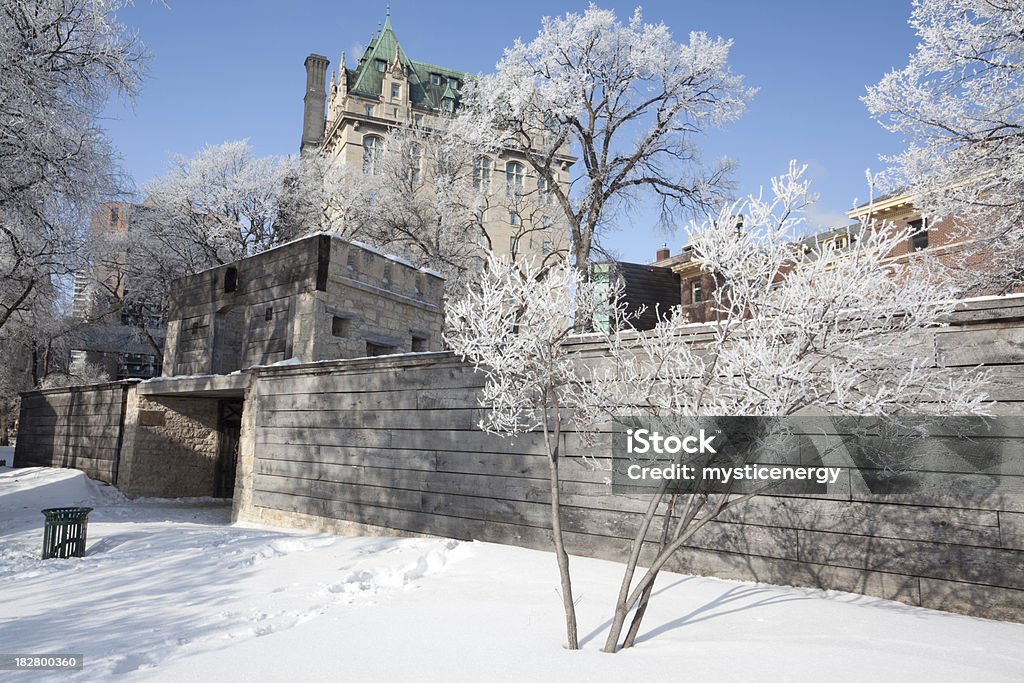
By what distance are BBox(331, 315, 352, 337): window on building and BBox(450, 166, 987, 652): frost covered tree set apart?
11.1 m

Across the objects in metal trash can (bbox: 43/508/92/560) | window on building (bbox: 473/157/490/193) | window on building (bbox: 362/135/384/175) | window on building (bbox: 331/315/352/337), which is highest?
window on building (bbox: 362/135/384/175)

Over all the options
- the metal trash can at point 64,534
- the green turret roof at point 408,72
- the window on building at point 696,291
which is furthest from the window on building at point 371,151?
the metal trash can at point 64,534

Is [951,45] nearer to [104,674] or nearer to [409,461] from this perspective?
[409,461]

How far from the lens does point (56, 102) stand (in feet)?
34.2

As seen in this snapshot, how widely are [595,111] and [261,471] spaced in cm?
1261

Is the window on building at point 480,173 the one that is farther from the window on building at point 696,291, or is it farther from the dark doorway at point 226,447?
the window on building at point 696,291

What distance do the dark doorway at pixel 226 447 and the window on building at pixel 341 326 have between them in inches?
141

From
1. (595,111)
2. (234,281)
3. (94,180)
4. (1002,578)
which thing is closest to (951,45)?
(595,111)

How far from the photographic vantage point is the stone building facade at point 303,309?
14695 millimetres

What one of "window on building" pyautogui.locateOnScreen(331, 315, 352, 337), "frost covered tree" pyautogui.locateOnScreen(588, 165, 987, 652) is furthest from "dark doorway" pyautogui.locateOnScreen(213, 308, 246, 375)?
"frost covered tree" pyautogui.locateOnScreen(588, 165, 987, 652)

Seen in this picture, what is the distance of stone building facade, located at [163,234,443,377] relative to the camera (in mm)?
14695

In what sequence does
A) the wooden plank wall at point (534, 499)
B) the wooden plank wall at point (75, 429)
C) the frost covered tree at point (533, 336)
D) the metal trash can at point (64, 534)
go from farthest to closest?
the wooden plank wall at point (75, 429)
the metal trash can at point (64, 534)
the wooden plank wall at point (534, 499)
the frost covered tree at point (533, 336)

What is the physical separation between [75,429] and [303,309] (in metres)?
9.01

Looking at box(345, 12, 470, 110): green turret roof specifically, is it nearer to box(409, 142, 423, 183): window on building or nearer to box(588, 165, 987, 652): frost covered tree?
box(409, 142, 423, 183): window on building
